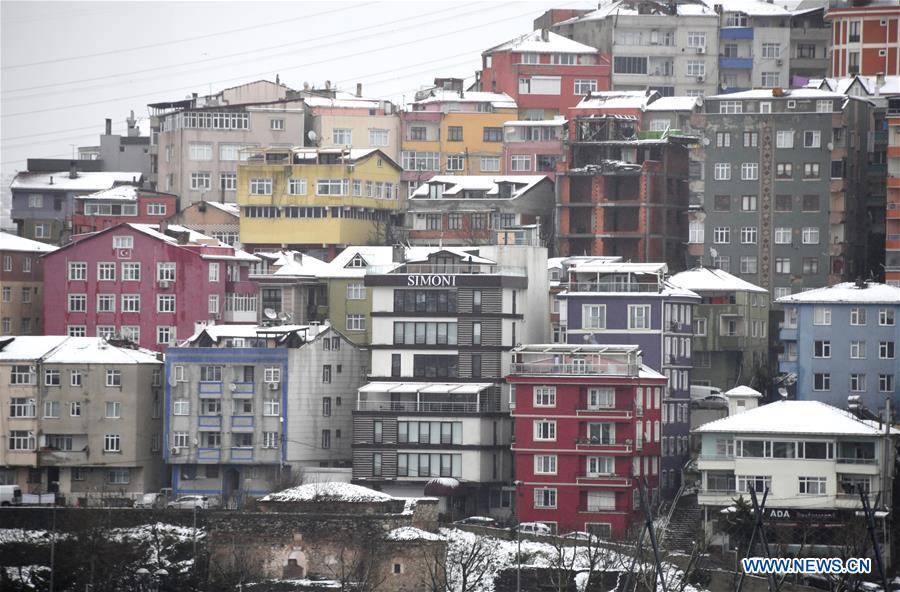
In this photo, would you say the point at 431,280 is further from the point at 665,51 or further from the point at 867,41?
the point at 867,41

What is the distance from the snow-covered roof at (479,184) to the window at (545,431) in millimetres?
28694

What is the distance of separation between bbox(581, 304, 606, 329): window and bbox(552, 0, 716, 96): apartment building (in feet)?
143

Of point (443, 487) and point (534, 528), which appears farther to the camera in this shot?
point (443, 487)

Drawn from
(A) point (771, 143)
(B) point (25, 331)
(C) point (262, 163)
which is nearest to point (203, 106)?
(C) point (262, 163)

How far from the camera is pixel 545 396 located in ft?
352

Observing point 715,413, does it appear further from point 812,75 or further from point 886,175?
point 812,75

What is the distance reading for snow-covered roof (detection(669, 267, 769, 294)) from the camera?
400 ft

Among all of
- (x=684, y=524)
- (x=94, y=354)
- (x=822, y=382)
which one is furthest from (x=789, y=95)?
(x=94, y=354)

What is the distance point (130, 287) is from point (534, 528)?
105 ft

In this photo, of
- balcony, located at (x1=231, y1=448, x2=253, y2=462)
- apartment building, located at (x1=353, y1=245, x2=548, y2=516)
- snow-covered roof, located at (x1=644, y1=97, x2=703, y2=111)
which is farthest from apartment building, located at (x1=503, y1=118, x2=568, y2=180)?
balcony, located at (x1=231, y1=448, x2=253, y2=462)

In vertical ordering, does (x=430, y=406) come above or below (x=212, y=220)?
below

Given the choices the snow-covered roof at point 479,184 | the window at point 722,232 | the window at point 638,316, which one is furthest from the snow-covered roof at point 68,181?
the window at point 638,316

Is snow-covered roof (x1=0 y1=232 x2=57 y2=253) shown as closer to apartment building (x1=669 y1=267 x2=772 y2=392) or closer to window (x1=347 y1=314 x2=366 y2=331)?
window (x1=347 y1=314 x2=366 y2=331)

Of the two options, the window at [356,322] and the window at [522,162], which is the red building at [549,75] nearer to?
the window at [522,162]
